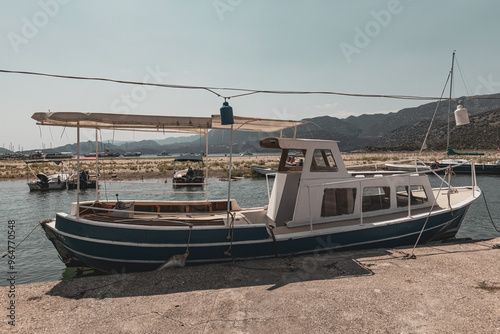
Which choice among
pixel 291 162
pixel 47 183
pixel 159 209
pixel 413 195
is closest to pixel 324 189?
pixel 291 162

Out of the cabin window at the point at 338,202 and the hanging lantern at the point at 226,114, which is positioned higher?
the hanging lantern at the point at 226,114

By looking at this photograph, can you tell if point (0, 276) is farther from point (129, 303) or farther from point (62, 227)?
point (129, 303)

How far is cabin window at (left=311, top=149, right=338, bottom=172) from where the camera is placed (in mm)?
8852

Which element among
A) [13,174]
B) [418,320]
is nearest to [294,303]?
[418,320]

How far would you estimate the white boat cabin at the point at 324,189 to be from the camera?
8648 mm

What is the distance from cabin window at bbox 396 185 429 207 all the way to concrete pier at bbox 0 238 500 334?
2240 mm

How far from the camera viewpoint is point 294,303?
558 cm

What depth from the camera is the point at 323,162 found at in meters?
8.98

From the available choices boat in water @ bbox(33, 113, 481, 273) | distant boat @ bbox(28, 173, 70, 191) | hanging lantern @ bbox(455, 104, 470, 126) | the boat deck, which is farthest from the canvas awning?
distant boat @ bbox(28, 173, 70, 191)

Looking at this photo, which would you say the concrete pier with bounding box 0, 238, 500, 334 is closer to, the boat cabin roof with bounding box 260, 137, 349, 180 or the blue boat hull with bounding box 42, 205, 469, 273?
the blue boat hull with bounding box 42, 205, 469, 273

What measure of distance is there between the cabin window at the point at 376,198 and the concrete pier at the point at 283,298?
180 centimetres

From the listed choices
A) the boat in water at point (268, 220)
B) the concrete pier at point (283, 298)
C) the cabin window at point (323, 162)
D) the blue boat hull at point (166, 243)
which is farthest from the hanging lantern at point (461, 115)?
the blue boat hull at point (166, 243)

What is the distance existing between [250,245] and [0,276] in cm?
764

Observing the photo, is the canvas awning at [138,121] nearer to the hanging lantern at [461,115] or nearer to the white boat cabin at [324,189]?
the white boat cabin at [324,189]
